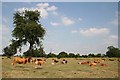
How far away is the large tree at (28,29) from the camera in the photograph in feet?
182

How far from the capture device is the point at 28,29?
54.8 m

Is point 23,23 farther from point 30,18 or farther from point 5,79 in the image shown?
point 5,79

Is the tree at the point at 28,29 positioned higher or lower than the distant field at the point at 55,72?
higher

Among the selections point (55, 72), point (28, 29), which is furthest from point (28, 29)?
point (55, 72)

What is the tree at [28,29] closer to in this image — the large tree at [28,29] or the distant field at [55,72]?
the large tree at [28,29]

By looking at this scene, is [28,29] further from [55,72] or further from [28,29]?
[55,72]

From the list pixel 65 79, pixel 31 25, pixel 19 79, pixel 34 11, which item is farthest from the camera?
pixel 34 11

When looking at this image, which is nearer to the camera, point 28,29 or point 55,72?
point 55,72

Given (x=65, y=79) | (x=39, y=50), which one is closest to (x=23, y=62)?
(x=65, y=79)

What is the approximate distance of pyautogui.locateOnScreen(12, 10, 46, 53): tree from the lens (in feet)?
182

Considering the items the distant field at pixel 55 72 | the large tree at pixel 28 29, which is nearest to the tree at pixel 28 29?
the large tree at pixel 28 29

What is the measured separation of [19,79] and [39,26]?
42585 mm

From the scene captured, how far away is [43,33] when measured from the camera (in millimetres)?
57094

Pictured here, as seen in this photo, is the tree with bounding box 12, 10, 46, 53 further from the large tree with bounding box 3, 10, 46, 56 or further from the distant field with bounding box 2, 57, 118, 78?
the distant field with bounding box 2, 57, 118, 78
